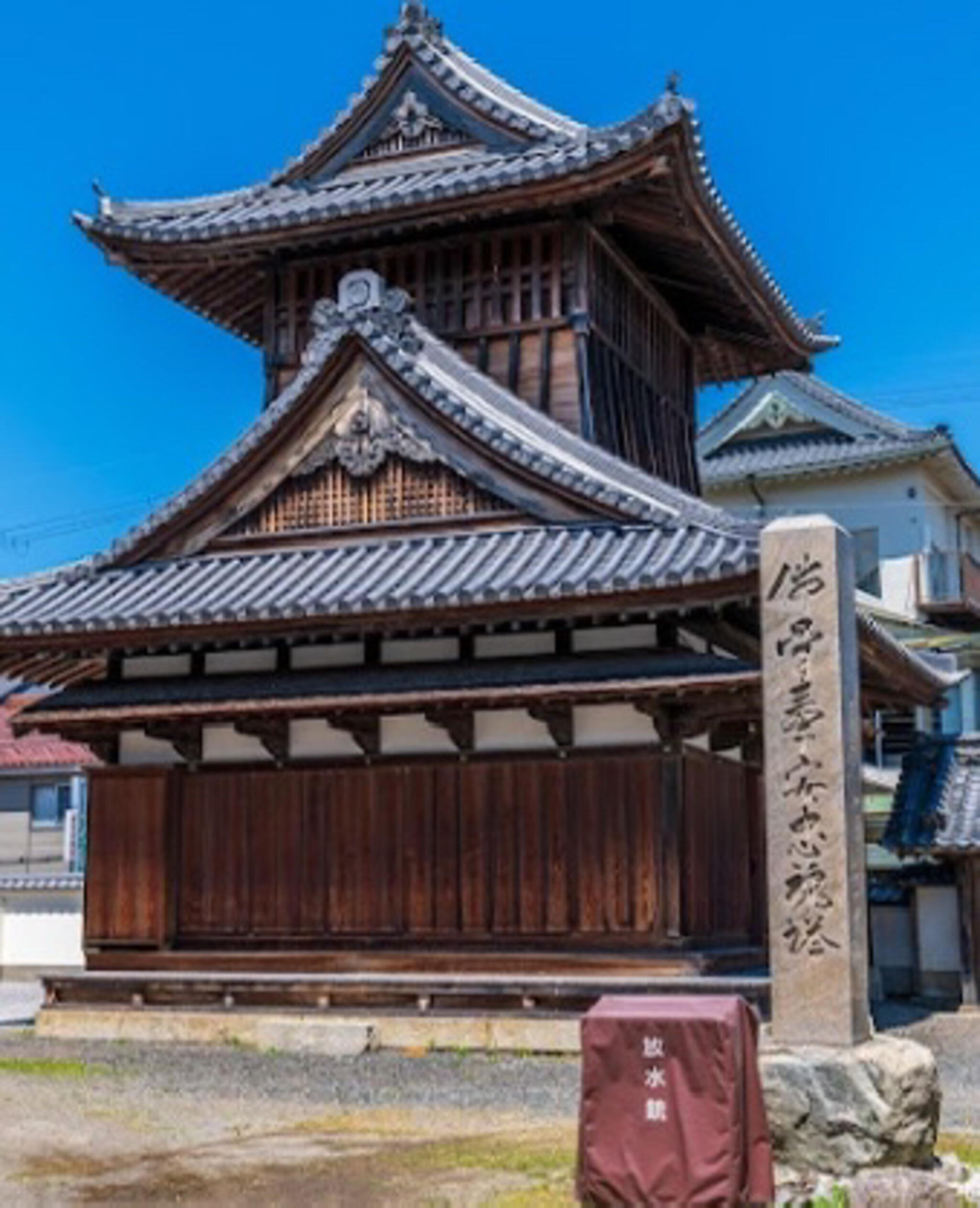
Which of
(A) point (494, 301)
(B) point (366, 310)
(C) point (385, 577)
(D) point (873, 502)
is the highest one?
(D) point (873, 502)

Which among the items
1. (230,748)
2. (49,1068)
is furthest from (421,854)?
(49,1068)

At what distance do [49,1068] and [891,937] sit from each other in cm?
1154

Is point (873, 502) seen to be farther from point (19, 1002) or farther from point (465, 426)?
point (465, 426)

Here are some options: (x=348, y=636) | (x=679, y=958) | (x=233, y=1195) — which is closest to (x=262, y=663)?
(x=348, y=636)

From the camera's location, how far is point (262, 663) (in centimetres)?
1822

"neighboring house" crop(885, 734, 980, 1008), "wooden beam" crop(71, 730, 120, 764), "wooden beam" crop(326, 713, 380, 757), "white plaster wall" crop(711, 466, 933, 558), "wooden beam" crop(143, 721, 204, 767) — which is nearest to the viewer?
"wooden beam" crop(326, 713, 380, 757)

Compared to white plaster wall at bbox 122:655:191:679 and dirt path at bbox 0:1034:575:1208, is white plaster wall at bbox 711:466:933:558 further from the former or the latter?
dirt path at bbox 0:1034:575:1208

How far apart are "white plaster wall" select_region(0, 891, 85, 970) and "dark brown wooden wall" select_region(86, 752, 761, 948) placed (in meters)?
13.6

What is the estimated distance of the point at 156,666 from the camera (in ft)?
61.3

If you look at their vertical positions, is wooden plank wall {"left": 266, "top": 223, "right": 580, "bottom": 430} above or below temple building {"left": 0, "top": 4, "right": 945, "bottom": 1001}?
above

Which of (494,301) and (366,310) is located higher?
(494,301)

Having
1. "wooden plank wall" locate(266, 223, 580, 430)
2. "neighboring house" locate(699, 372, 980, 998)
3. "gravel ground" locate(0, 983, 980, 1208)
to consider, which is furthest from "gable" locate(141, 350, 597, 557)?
"neighboring house" locate(699, 372, 980, 998)

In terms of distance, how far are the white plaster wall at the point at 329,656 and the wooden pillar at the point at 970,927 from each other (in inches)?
326

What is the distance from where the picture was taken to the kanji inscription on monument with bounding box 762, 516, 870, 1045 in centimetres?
970
